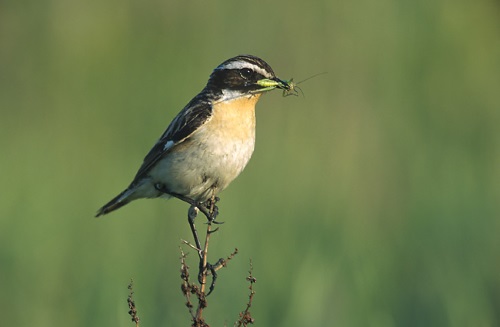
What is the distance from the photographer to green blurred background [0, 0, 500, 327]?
626 cm

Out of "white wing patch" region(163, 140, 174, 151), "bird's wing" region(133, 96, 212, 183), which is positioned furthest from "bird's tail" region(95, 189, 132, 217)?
"white wing patch" region(163, 140, 174, 151)

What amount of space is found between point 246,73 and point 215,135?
15.1 inches

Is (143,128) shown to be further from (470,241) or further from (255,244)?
(470,241)

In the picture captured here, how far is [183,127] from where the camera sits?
5770 millimetres

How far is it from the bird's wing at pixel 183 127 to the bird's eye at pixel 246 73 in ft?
0.85

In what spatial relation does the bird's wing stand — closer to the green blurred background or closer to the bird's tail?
the bird's tail

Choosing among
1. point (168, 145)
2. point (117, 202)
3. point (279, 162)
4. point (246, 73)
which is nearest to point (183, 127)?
point (168, 145)

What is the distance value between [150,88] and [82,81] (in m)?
0.98

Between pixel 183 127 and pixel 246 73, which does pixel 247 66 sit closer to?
pixel 246 73

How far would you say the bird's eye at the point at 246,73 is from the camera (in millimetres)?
5699

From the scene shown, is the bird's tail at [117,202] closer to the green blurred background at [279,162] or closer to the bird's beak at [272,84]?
the green blurred background at [279,162]

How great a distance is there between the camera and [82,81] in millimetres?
9477

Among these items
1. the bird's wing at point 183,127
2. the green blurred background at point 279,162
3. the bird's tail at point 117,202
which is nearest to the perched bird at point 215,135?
the bird's wing at point 183,127

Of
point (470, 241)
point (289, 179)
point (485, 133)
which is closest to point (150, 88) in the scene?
point (289, 179)
